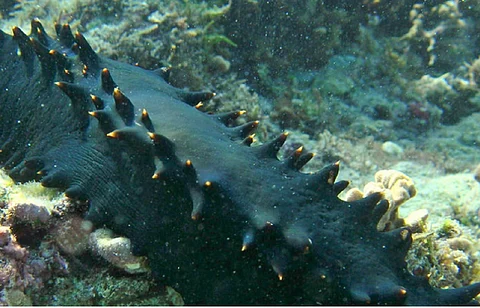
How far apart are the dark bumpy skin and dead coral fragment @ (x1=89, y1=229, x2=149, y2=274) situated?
8 cm

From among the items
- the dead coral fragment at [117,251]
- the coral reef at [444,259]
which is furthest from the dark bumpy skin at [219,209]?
the coral reef at [444,259]

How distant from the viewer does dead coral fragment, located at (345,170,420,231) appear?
3.40 m

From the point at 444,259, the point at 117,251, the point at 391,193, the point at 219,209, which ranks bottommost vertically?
the point at 444,259

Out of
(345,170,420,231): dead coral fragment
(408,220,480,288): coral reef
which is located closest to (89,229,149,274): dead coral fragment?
(345,170,420,231): dead coral fragment

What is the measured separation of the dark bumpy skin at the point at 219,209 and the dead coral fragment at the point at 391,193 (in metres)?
0.79

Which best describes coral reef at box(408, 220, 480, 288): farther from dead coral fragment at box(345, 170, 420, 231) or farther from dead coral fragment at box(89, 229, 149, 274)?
dead coral fragment at box(89, 229, 149, 274)

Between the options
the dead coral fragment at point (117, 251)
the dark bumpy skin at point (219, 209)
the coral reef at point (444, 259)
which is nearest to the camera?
the dark bumpy skin at point (219, 209)

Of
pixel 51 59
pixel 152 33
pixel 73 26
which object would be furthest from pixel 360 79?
pixel 51 59

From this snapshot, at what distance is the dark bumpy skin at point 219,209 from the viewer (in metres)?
2.29

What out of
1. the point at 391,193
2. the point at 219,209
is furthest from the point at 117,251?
the point at 391,193

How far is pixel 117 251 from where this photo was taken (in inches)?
103

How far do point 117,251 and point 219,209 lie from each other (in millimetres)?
814

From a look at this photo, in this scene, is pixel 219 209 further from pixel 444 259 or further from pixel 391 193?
pixel 444 259

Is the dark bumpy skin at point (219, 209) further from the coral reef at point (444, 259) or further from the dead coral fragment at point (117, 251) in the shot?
the coral reef at point (444, 259)
